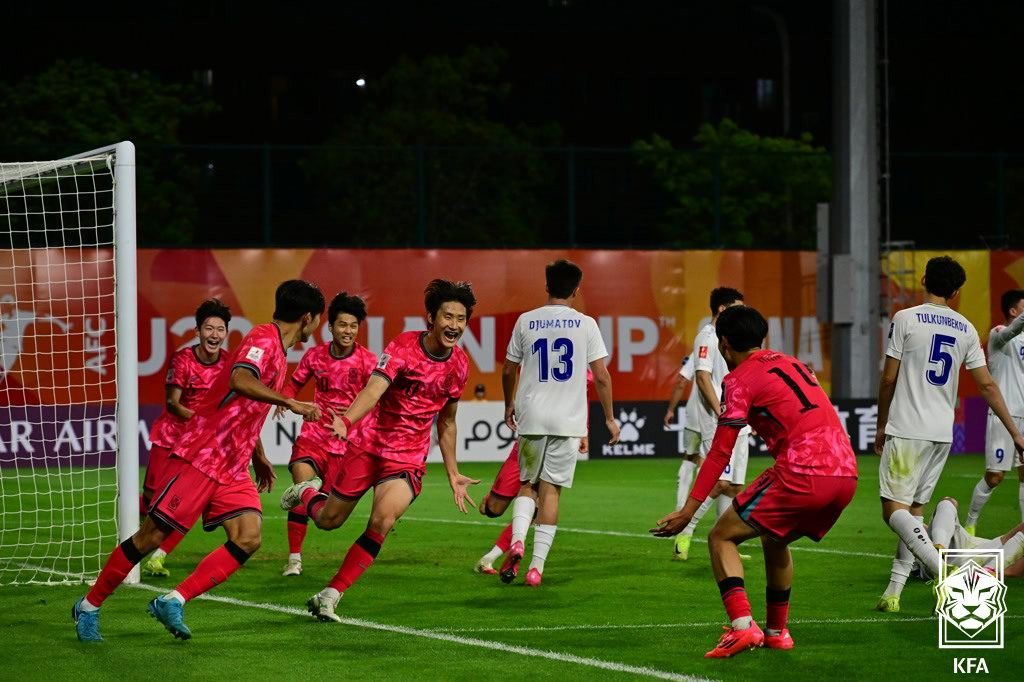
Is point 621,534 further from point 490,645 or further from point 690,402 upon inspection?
point 490,645

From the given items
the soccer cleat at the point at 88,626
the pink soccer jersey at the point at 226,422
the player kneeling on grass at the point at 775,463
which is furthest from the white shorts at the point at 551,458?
the soccer cleat at the point at 88,626

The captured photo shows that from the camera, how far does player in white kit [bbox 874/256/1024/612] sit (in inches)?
388

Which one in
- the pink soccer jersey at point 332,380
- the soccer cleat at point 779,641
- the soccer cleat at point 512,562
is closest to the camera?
the soccer cleat at point 779,641

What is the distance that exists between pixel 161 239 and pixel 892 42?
3187 centimetres

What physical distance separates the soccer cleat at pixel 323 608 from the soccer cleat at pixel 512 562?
1.74 m

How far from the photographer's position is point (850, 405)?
2389 centimetres

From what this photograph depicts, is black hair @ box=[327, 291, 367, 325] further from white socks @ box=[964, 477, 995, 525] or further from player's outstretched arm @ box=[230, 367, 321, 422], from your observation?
white socks @ box=[964, 477, 995, 525]

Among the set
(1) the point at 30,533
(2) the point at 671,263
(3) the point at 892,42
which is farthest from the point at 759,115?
(1) the point at 30,533

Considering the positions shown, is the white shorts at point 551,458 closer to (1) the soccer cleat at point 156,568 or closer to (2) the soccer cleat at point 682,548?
(2) the soccer cleat at point 682,548

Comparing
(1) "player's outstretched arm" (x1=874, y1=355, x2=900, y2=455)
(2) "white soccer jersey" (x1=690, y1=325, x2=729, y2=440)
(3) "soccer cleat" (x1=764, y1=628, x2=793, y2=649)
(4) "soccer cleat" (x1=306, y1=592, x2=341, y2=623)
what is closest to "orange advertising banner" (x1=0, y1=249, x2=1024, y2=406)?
(2) "white soccer jersey" (x1=690, y1=325, x2=729, y2=440)

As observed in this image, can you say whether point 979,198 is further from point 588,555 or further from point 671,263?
point 588,555

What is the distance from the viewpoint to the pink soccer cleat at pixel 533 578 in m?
10.9

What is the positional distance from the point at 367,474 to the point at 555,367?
199 cm

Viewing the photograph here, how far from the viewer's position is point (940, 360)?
9.93 m
